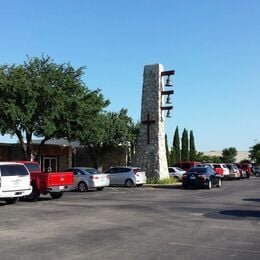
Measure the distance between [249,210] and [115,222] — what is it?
Result: 6373 mm

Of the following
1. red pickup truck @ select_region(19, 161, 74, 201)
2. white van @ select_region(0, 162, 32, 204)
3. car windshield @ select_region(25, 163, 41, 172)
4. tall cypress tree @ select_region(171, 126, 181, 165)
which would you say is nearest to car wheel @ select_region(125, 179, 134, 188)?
red pickup truck @ select_region(19, 161, 74, 201)

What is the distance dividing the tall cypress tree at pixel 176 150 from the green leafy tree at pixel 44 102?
33.9 meters

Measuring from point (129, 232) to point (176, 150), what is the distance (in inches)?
2467

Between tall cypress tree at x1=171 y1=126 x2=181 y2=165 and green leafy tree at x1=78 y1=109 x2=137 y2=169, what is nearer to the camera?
green leafy tree at x1=78 y1=109 x2=137 y2=169

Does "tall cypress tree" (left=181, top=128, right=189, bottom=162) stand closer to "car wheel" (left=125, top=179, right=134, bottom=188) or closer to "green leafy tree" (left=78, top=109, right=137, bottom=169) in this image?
"green leafy tree" (left=78, top=109, right=137, bottom=169)

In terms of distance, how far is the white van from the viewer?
69.7 feet

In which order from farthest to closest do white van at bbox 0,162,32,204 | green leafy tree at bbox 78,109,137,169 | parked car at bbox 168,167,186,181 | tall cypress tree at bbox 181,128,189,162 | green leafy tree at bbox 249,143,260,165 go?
green leafy tree at bbox 249,143,260,165, tall cypress tree at bbox 181,128,189,162, green leafy tree at bbox 78,109,137,169, parked car at bbox 168,167,186,181, white van at bbox 0,162,32,204

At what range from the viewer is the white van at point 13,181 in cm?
2125

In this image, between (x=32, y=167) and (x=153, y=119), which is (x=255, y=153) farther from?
(x=32, y=167)

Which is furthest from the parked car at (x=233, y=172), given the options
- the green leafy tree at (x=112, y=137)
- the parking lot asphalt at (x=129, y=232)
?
the parking lot asphalt at (x=129, y=232)

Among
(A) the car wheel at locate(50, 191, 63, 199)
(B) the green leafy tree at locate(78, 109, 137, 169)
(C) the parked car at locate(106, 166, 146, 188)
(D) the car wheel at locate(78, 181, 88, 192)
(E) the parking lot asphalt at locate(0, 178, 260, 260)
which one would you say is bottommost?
(E) the parking lot asphalt at locate(0, 178, 260, 260)

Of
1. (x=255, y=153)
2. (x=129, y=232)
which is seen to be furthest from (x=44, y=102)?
(x=255, y=153)

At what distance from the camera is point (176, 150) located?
247ft

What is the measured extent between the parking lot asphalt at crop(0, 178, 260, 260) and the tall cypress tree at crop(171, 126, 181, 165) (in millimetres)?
50571
